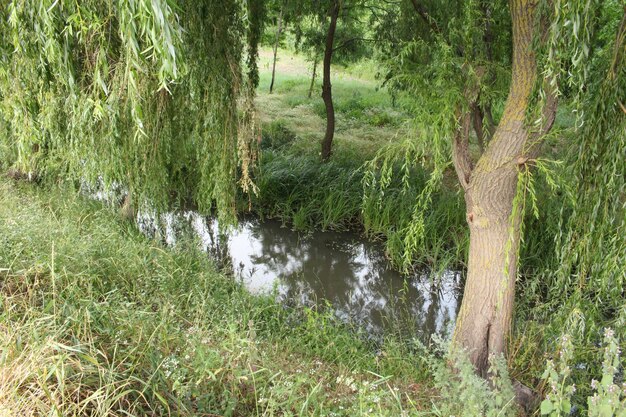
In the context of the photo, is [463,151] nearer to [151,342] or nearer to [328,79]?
[151,342]

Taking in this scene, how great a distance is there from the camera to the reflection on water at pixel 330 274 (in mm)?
5121

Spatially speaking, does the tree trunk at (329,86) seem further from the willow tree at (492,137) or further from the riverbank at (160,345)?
the willow tree at (492,137)

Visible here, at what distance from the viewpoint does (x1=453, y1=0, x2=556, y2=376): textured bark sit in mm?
2922

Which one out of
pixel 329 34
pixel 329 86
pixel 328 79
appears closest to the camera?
pixel 329 34

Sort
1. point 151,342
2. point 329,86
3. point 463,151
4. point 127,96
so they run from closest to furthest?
point 151,342 → point 463,151 → point 127,96 → point 329,86

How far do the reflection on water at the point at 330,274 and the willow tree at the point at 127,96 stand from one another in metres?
1.11

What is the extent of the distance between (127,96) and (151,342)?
1904 millimetres

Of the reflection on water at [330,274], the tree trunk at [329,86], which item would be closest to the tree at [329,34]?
the tree trunk at [329,86]

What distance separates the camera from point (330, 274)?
6.07 metres

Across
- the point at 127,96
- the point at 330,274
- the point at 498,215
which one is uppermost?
the point at 127,96

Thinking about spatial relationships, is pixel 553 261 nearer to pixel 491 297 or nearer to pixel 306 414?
pixel 491 297

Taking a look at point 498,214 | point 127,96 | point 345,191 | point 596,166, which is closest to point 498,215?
point 498,214

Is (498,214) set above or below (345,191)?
above

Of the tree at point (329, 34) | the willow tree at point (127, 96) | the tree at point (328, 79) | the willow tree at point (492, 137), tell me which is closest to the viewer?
the willow tree at point (127, 96)
